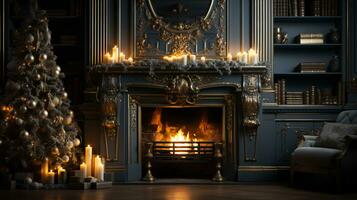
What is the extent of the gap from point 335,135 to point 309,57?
162cm

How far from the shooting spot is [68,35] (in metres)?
7.90

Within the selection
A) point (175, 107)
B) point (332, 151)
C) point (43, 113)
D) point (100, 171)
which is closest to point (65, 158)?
point (100, 171)

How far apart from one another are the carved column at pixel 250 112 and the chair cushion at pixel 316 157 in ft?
2.14

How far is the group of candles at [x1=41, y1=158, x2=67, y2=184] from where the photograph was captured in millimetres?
6543

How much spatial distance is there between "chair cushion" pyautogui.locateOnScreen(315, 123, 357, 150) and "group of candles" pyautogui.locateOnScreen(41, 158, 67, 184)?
110 inches

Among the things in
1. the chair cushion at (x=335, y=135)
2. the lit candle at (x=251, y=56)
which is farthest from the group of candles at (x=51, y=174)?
the chair cushion at (x=335, y=135)

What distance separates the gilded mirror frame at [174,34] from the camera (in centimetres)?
740

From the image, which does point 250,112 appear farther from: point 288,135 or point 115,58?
point 115,58

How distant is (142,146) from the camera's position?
24.3 ft

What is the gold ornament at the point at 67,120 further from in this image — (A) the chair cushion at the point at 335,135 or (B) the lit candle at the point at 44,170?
(A) the chair cushion at the point at 335,135

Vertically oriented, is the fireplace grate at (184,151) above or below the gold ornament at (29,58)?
below

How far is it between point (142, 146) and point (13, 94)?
170 centimetres

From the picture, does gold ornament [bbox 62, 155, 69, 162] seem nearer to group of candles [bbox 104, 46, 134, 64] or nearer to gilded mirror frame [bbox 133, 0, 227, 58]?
group of candles [bbox 104, 46, 134, 64]

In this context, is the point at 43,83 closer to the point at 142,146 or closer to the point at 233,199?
the point at 142,146
